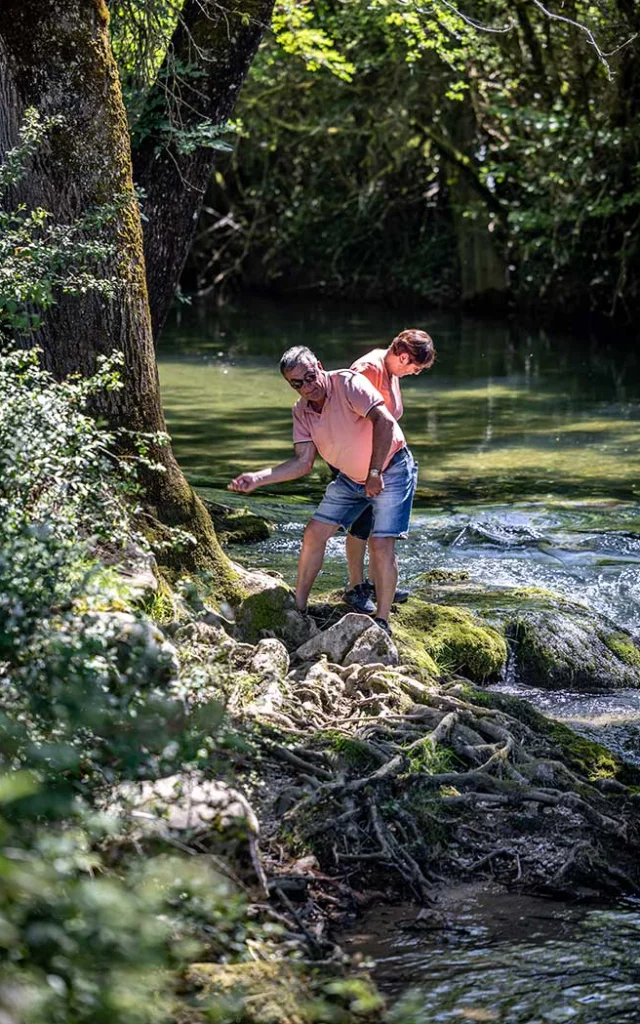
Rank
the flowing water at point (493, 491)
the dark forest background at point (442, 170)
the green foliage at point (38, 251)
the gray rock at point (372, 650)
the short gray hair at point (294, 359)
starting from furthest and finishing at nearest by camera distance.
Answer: the dark forest background at point (442, 170) → the short gray hair at point (294, 359) → the gray rock at point (372, 650) → the green foliage at point (38, 251) → the flowing water at point (493, 491)

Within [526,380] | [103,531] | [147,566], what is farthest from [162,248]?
[526,380]

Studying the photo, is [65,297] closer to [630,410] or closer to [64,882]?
[64,882]

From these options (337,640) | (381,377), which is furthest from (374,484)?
(337,640)

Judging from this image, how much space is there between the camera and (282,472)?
809cm

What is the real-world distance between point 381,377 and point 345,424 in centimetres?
44

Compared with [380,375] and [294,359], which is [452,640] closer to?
[380,375]

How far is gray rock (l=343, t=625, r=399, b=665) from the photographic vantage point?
25.4 feet

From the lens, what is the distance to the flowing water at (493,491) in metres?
5.44

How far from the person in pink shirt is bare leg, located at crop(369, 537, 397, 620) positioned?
0.11m

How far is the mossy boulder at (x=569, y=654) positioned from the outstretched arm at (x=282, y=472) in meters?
1.74

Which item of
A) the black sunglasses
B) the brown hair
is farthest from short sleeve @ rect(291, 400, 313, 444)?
the brown hair

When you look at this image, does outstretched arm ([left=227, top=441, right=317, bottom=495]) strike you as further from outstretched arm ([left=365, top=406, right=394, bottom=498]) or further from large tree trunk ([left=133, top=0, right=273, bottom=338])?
large tree trunk ([left=133, top=0, right=273, bottom=338])

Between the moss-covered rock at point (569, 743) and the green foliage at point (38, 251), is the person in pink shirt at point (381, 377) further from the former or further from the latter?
the green foliage at point (38, 251)

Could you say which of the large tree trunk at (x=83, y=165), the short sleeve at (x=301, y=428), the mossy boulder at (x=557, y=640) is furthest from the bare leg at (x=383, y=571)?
the large tree trunk at (x=83, y=165)
